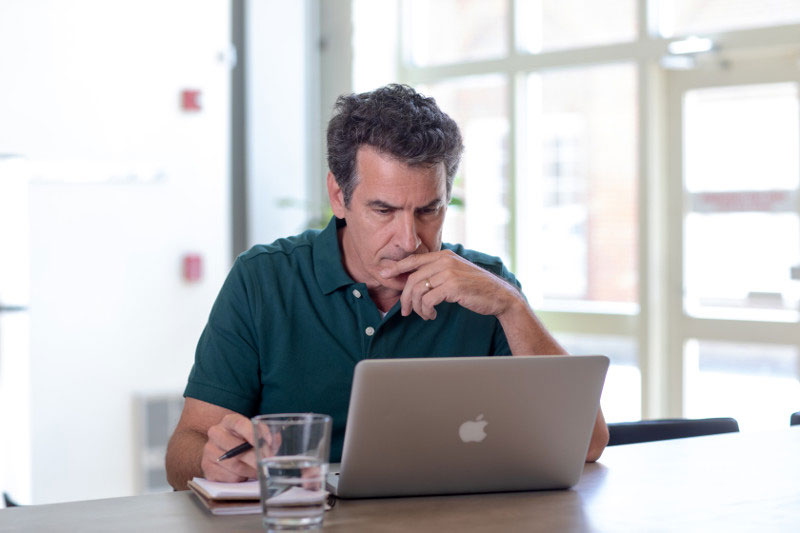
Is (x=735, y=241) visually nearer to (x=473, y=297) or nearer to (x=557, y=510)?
(x=473, y=297)

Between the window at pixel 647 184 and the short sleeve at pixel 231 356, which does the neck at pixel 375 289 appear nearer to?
the short sleeve at pixel 231 356

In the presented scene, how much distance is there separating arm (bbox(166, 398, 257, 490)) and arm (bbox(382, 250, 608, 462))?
1.28ft

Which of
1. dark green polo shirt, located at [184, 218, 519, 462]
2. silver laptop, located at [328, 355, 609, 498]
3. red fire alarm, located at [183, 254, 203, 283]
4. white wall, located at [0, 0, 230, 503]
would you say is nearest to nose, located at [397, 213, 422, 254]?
dark green polo shirt, located at [184, 218, 519, 462]

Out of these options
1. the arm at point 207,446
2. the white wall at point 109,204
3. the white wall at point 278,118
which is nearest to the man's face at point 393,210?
the arm at point 207,446

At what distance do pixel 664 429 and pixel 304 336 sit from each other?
774mm

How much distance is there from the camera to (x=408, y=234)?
1.96m

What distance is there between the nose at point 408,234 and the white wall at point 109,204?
250cm

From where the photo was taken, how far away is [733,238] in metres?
4.50

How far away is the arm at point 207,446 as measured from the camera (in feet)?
4.91

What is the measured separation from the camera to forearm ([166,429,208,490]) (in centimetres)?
179

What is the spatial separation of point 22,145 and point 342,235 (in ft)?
7.56

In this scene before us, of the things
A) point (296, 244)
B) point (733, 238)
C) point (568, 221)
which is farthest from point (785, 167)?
point (296, 244)

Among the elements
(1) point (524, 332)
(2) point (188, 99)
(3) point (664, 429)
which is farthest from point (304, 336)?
(2) point (188, 99)

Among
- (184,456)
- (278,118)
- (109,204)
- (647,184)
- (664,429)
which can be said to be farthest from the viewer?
(278,118)
